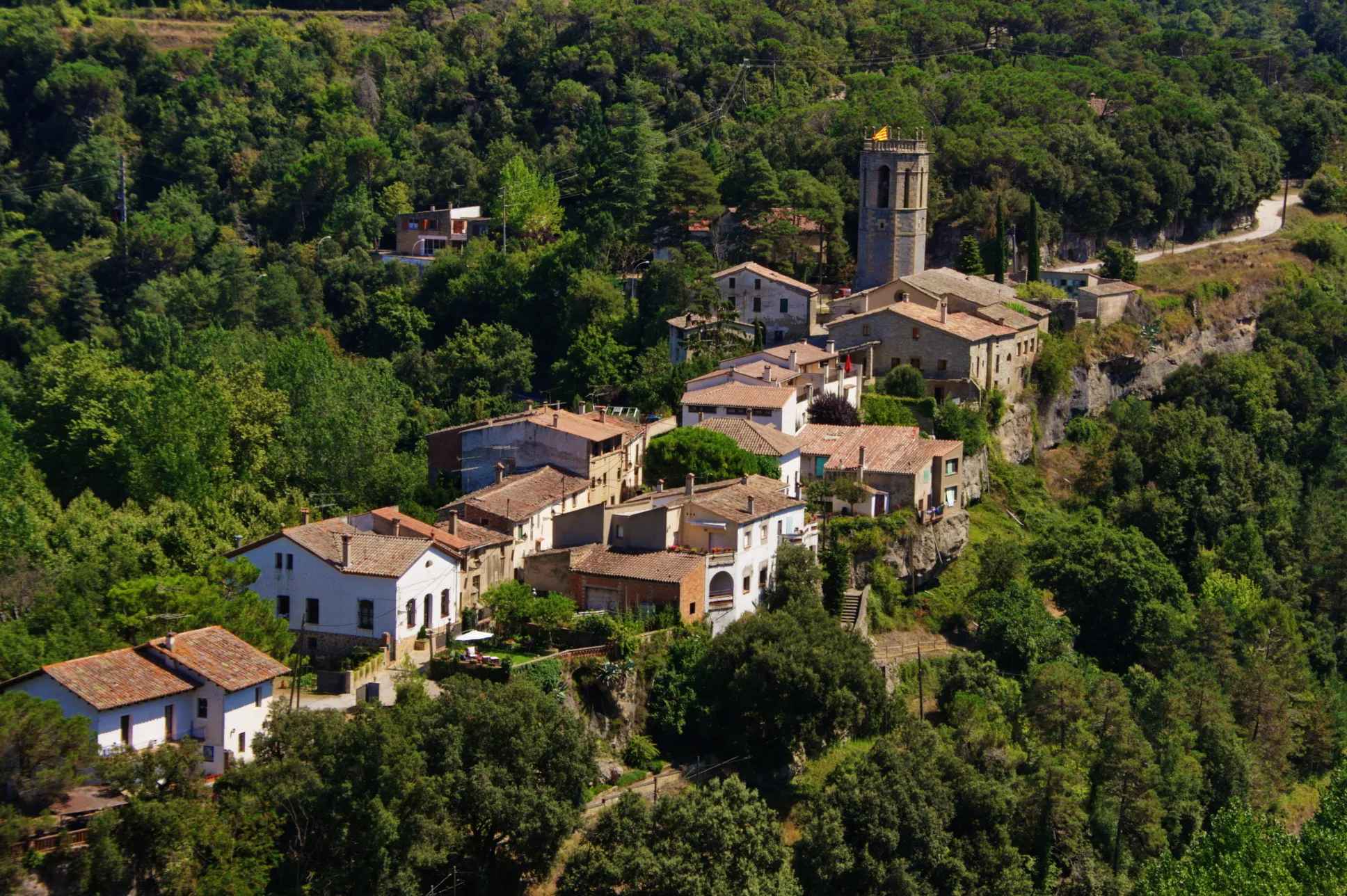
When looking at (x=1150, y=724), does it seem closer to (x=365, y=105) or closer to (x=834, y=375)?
(x=834, y=375)

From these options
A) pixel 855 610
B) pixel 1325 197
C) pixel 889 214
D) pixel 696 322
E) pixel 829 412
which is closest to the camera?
pixel 855 610

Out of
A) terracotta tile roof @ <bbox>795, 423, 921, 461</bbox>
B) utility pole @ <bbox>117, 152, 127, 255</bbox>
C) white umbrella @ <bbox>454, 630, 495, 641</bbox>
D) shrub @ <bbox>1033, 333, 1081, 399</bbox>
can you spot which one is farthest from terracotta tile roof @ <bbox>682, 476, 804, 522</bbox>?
utility pole @ <bbox>117, 152, 127, 255</bbox>

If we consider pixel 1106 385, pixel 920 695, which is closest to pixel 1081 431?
pixel 1106 385

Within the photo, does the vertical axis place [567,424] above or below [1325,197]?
below

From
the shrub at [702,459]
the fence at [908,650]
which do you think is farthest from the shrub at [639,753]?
the shrub at [702,459]

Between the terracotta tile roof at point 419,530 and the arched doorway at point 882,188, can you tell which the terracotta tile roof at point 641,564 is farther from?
the arched doorway at point 882,188

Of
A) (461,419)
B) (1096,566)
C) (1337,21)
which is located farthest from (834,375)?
(1337,21)

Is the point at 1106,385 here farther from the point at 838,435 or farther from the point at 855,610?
the point at 855,610
